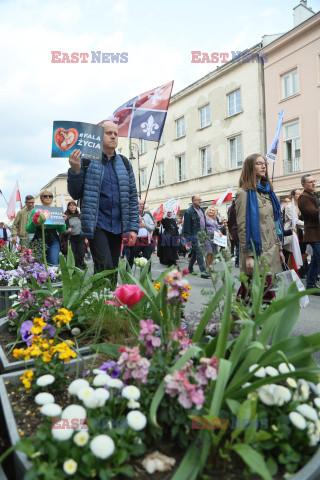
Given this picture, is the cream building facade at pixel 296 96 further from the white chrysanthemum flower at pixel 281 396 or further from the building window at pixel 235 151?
the white chrysanthemum flower at pixel 281 396

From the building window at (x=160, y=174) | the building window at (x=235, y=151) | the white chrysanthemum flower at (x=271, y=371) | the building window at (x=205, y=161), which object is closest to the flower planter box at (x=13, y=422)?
the white chrysanthemum flower at (x=271, y=371)

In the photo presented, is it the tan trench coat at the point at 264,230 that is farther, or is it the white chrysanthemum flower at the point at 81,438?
the tan trench coat at the point at 264,230

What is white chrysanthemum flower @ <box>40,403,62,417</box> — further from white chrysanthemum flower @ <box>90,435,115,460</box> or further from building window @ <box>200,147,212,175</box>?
building window @ <box>200,147,212,175</box>

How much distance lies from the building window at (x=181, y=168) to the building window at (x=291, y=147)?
910cm

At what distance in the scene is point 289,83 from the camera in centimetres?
1922

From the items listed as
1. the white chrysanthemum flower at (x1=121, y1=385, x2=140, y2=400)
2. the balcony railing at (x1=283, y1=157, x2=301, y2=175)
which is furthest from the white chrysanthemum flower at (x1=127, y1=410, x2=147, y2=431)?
the balcony railing at (x1=283, y1=157, x2=301, y2=175)

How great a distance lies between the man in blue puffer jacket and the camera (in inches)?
138

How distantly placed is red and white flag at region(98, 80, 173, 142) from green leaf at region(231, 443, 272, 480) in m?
5.27

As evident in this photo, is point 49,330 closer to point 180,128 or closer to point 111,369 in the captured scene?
point 111,369

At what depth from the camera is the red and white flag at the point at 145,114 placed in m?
6.00

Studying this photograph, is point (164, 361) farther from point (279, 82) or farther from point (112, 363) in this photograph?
point (279, 82)

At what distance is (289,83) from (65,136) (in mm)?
18790

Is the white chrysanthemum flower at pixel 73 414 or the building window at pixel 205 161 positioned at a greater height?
the building window at pixel 205 161

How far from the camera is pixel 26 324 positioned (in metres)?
2.05
